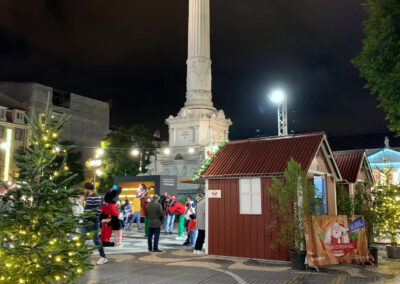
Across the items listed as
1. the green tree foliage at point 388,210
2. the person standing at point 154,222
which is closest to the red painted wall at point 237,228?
the person standing at point 154,222

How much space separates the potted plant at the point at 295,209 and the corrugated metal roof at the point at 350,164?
26.2ft

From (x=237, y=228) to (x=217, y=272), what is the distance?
8.44 feet

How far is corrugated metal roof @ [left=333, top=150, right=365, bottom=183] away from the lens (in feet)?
56.6

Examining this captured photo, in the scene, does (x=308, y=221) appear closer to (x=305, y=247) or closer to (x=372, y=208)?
(x=305, y=247)

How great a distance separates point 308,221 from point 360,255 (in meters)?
2.05

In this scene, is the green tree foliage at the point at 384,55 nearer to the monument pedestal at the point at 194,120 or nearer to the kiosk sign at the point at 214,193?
the kiosk sign at the point at 214,193

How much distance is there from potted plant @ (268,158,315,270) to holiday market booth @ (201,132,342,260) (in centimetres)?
94

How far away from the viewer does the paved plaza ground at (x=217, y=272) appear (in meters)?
8.69

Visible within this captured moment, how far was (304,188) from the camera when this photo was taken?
989 cm

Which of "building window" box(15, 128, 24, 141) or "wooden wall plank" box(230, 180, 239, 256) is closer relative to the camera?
"wooden wall plank" box(230, 180, 239, 256)

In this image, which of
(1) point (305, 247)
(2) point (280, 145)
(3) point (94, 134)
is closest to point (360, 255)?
(1) point (305, 247)

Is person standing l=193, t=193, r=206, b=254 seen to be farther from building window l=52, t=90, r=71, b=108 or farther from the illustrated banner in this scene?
building window l=52, t=90, r=71, b=108

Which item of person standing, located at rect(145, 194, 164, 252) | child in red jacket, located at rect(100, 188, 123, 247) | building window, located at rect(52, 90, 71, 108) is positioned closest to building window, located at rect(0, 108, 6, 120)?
building window, located at rect(52, 90, 71, 108)

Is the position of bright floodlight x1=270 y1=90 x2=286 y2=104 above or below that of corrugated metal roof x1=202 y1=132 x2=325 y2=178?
above
